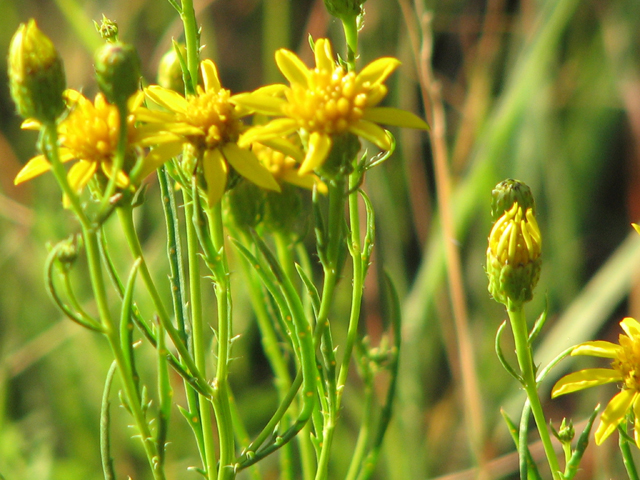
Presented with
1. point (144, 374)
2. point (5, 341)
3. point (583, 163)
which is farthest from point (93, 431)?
point (583, 163)

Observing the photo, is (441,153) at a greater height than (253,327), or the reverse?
(441,153)

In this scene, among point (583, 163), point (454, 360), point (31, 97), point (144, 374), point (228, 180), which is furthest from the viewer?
point (583, 163)

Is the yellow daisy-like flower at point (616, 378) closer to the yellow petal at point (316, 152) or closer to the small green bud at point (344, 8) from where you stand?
the yellow petal at point (316, 152)

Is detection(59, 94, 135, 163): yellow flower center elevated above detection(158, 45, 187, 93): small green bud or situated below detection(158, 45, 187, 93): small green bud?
below

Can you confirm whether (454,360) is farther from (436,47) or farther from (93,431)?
(436,47)

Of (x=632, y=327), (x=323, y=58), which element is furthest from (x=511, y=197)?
(x=323, y=58)

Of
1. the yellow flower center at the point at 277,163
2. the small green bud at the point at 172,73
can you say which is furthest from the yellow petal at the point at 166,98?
the small green bud at the point at 172,73

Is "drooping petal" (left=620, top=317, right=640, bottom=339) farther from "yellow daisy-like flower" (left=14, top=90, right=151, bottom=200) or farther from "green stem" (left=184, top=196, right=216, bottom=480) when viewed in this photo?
"yellow daisy-like flower" (left=14, top=90, right=151, bottom=200)

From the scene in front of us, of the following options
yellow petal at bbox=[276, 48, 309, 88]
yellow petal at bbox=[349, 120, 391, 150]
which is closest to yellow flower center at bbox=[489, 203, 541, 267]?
yellow petal at bbox=[349, 120, 391, 150]
